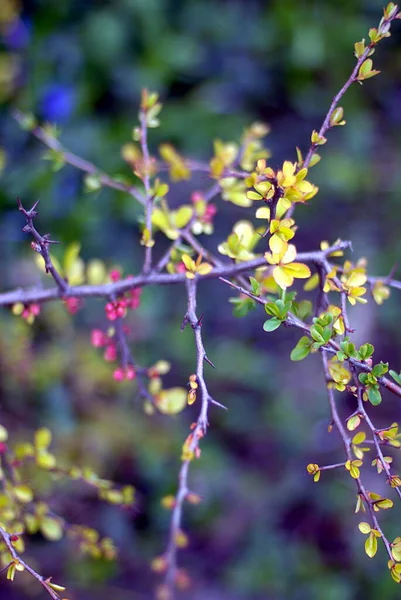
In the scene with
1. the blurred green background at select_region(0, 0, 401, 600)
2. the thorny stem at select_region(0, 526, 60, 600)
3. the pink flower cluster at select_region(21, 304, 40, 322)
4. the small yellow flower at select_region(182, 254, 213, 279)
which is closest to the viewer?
the thorny stem at select_region(0, 526, 60, 600)

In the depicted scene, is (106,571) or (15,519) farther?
(106,571)

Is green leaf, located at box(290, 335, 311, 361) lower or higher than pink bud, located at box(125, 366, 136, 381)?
lower

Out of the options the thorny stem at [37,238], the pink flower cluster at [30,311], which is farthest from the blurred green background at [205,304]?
the thorny stem at [37,238]

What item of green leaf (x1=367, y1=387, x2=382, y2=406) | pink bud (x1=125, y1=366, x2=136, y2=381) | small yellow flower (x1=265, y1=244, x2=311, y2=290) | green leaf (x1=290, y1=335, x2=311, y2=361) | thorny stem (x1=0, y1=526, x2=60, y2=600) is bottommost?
thorny stem (x1=0, y1=526, x2=60, y2=600)

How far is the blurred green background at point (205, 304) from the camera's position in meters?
1.51

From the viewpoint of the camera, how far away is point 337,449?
5.81ft

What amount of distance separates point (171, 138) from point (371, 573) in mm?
1376

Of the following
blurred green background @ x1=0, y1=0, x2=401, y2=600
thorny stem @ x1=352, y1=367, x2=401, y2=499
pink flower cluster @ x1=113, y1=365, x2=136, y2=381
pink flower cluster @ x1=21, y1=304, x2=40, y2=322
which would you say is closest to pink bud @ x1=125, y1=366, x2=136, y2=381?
pink flower cluster @ x1=113, y1=365, x2=136, y2=381

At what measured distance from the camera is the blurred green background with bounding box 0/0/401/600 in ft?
4.95

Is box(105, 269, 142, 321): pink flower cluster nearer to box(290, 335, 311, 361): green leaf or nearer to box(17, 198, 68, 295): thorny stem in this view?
box(17, 198, 68, 295): thorny stem

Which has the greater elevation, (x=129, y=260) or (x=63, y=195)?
(x=63, y=195)

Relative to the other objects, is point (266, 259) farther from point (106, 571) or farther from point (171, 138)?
point (171, 138)

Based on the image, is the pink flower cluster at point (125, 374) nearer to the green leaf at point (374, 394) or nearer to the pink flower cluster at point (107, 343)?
the pink flower cluster at point (107, 343)

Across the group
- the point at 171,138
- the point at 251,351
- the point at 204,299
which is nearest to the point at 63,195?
the point at 171,138
